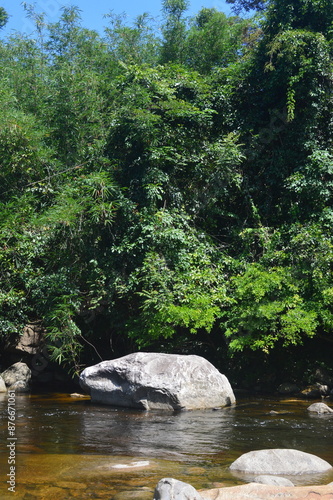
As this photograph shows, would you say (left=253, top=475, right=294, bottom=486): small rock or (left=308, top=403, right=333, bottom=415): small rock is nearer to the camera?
(left=253, top=475, right=294, bottom=486): small rock

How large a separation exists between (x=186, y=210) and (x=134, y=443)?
7570 mm

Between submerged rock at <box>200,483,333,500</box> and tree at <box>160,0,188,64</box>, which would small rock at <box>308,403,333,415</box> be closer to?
submerged rock at <box>200,483,333,500</box>

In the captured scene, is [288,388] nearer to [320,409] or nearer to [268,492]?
[320,409]

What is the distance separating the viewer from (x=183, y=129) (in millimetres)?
13430

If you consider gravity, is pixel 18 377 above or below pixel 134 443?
above

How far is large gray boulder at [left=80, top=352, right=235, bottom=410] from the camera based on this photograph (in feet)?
30.5

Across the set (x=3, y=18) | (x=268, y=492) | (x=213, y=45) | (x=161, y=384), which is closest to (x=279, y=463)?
(x=268, y=492)

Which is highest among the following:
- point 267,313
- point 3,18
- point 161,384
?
point 3,18

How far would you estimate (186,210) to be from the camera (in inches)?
531

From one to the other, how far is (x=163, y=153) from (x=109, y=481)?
28.5ft

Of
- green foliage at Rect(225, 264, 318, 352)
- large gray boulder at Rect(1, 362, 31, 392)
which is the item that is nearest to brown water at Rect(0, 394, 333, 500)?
green foliage at Rect(225, 264, 318, 352)

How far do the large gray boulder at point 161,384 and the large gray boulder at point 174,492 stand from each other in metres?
4.87

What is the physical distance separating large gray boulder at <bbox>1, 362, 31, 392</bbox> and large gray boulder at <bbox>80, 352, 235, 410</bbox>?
3.04m

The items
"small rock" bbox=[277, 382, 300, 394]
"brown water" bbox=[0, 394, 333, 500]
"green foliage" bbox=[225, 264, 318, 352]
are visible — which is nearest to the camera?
"brown water" bbox=[0, 394, 333, 500]
